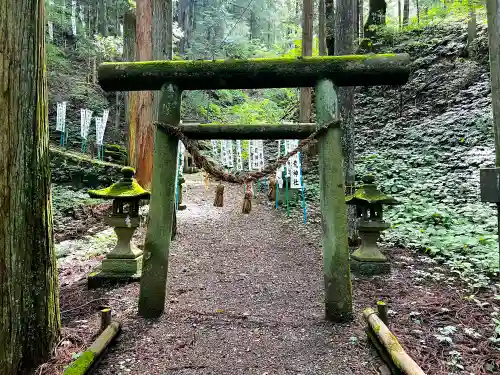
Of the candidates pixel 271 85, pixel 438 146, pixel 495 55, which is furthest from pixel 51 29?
pixel 495 55

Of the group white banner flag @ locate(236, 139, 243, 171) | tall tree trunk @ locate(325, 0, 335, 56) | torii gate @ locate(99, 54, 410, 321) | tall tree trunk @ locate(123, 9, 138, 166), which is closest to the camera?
torii gate @ locate(99, 54, 410, 321)

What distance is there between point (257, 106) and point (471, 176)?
32.3 ft

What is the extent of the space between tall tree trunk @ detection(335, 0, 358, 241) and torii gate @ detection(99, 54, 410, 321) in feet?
7.31

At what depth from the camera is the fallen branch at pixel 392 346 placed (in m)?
2.13

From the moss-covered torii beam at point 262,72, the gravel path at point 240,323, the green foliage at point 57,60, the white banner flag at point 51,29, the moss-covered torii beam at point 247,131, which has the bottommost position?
the gravel path at point 240,323

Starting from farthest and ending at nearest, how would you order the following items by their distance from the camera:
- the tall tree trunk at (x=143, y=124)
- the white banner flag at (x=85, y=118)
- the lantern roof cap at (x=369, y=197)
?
1. the white banner flag at (x=85, y=118)
2. the tall tree trunk at (x=143, y=124)
3. the lantern roof cap at (x=369, y=197)

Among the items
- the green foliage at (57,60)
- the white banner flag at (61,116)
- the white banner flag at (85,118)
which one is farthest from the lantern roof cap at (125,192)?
the green foliage at (57,60)

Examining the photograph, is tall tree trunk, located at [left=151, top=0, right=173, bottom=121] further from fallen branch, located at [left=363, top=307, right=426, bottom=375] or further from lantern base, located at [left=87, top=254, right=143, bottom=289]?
fallen branch, located at [left=363, top=307, right=426, bottom=375]

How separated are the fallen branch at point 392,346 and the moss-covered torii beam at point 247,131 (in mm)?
2106

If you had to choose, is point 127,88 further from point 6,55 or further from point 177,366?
point 177,366

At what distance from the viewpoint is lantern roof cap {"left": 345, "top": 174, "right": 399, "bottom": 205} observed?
4512 mm

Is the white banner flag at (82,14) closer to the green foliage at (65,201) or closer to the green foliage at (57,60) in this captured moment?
the green foliage at (57,60)

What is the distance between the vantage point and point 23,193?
2.35m

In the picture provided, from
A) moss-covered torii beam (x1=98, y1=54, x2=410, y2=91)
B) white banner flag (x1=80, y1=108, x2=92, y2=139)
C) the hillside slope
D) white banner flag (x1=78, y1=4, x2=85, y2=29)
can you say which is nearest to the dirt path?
the hillside slope
